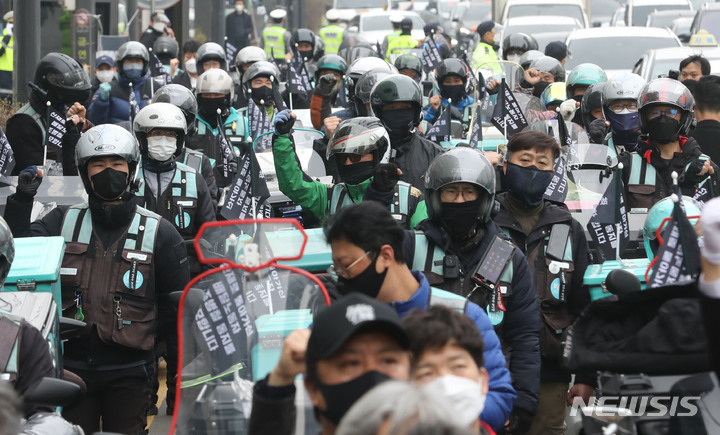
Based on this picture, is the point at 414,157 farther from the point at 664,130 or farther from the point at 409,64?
the point at 409,64

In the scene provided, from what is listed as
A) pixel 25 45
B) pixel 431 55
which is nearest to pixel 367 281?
pixel 431 55

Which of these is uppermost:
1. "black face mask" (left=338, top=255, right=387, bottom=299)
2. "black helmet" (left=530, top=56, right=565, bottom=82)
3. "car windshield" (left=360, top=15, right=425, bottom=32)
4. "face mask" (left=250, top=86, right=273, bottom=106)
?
"black face mask" (left=338, top=255, right=387, bottom=299)

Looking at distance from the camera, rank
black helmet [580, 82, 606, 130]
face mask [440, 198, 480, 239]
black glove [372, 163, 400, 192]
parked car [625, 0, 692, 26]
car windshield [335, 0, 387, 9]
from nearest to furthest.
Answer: face mask [440, 198, 480, 239]
black glove [372, 163, 400, 192]
black helmet [580, 82, 606, 130]
parked car [625, 0, 692, 26]
car windshield [335, 0, 387, 9]

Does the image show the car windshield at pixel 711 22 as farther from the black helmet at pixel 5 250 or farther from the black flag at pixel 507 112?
the black helmet at pixel 5 250

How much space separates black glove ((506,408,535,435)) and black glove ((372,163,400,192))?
2.01m

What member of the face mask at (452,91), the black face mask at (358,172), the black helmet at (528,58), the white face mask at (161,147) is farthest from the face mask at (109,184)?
the black helmet at (528,58)

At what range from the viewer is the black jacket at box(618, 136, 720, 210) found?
354 inches

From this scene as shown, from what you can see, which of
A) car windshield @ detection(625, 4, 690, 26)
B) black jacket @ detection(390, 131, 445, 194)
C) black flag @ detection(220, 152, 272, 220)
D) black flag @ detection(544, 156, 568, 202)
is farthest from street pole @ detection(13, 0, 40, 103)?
car windshield @ detection(625, 4, 690, 26)

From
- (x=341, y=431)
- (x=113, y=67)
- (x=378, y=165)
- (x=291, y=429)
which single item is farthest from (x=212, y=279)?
(x=113, y=67)

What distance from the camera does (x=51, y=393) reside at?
531cm

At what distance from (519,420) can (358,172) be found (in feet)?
7.73

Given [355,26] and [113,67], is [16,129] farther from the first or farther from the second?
[355,26]

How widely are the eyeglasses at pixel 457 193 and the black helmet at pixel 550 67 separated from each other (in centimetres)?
890

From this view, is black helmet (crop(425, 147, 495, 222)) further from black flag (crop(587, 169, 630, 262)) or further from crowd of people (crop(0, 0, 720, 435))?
black flag (crop(587, 169, 630, 262))
